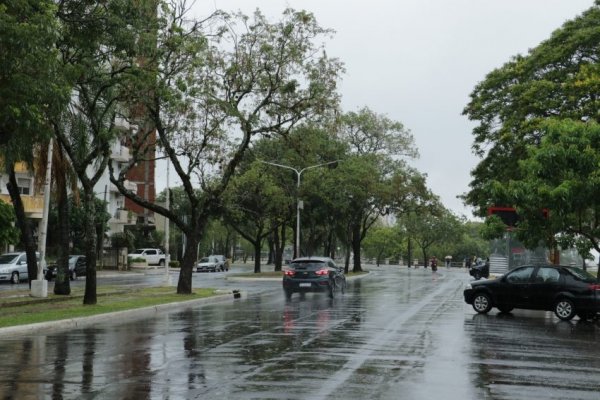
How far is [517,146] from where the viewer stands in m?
30.6

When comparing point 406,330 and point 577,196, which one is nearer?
point 406,330

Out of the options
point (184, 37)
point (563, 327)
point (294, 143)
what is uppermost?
point (184, 37)

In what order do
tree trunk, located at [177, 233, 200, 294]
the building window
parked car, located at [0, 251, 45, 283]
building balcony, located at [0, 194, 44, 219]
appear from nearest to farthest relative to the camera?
tree trunk, located at [177, 233, 200, 294] < parked car, located at [0, 251, 45, 283] < building balcony, located at [0, 194, 44, 219] < the building window

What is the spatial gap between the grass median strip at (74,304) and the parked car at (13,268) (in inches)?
474

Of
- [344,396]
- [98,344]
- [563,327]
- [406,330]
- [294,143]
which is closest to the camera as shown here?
[344,396]

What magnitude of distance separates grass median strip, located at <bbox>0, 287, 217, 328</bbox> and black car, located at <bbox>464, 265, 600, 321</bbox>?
10338mm

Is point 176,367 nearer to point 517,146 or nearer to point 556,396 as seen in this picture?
point 556,396

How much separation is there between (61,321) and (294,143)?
1355cm

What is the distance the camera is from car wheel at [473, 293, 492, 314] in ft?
66.6

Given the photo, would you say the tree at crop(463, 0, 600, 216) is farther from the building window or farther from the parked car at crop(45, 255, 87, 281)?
the building window

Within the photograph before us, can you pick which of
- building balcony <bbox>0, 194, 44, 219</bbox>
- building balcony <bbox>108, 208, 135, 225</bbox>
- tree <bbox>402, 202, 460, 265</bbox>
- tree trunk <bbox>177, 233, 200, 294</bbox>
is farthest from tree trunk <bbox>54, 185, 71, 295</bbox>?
tree <bbox>402, 202, 460, 265</bbox>

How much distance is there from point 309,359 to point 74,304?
501 inches

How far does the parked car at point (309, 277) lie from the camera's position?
1056 inches

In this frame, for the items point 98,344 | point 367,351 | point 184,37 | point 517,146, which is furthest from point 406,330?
point 517,146
